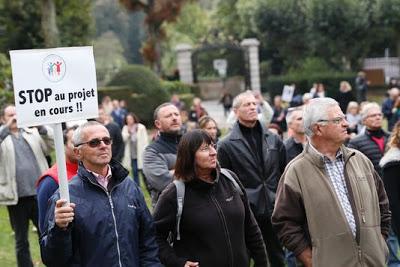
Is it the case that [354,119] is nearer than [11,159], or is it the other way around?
[11,159]

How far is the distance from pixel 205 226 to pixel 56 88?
1347 mm

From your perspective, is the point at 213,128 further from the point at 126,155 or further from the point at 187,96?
the point at 187,96

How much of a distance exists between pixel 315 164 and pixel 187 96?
2951 centimetres

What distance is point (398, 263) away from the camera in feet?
25.9

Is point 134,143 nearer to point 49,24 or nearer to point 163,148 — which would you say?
point 163,148

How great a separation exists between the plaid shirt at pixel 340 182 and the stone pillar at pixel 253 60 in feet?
114

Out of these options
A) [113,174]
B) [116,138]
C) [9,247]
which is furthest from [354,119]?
[113,174]

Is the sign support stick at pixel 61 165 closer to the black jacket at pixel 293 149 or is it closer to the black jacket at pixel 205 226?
the black jacket at pixel 205 226

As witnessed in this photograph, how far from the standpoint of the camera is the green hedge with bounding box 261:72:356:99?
3772 cm

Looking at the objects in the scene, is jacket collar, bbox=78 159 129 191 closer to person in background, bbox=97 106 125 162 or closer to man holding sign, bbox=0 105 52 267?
man holding sign, bbox=0 105 52 267

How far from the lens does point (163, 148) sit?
703 cm

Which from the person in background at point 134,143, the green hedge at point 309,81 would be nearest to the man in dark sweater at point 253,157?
the person in background at point 134,143

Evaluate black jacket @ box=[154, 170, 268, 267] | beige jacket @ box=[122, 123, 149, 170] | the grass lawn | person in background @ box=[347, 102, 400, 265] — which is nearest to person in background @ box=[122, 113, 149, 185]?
beige jacket @ box=[122, 123, 149, 170]

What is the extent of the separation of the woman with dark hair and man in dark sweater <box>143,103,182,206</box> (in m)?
1.49
